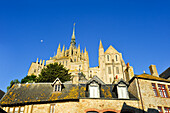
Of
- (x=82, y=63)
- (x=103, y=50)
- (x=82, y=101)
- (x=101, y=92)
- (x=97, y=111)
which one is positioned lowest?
(x=97, y=111)

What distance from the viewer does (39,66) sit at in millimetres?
88188

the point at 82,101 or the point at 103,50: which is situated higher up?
the point at 103,50

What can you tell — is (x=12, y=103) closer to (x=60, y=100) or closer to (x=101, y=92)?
(x=60, y=100)

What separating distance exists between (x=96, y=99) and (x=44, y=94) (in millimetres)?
6055

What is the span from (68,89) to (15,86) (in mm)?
7379

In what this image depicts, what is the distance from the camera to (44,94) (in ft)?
60.4

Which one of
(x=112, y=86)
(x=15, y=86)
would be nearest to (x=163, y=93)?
(x=112, y=86)

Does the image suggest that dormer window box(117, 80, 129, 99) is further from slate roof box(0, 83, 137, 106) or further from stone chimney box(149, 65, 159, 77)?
stone chimney box(149, 65, 159, 77)

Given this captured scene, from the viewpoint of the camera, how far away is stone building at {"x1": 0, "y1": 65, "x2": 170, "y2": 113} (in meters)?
16.3

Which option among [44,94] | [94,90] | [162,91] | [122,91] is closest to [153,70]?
[162,91]

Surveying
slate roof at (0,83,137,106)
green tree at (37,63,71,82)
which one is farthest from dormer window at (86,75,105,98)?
green tree at (37,63,71,82)

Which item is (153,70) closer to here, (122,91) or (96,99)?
(122,91)

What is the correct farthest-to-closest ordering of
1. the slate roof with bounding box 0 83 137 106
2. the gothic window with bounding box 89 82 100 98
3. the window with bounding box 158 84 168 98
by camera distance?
1. the window with bounding box 158 84 168 98
2. the slate roof with bounding box 0 83 137 106
3. the gothic window with bounding box 89 82 100 98

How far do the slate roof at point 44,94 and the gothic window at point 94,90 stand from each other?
19.7 inches
